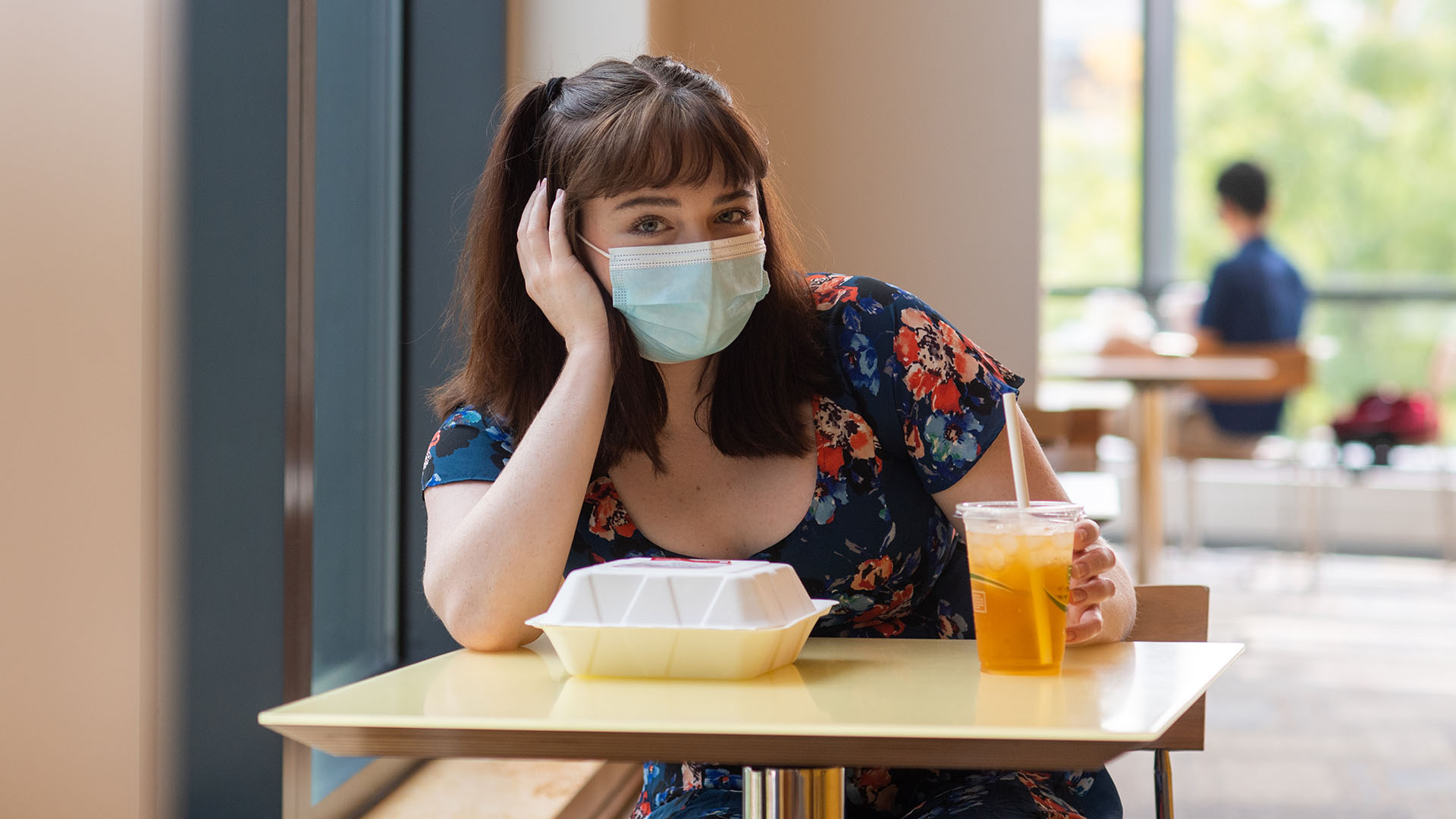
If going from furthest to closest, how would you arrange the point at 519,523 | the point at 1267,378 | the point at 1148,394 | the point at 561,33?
the point at 1267,378, the point at 1148,394, the point at 561,33, the point at 519,523

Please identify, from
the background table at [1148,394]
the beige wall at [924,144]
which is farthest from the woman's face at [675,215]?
the background table at [1148,394]

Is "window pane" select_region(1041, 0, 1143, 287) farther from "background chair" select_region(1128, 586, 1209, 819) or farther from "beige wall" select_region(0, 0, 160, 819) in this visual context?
"beige wall" select_region(0, 0, 160, 819)

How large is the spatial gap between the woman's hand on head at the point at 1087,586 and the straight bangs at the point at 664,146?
485mm

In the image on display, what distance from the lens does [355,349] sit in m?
2.24

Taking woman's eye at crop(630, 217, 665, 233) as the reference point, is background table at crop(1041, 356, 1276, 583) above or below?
below

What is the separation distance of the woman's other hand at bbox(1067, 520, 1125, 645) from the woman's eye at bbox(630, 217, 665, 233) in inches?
19.5

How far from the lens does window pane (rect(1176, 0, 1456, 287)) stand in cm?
650

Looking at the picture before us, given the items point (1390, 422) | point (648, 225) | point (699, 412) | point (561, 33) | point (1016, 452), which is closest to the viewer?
point (1016, 452)

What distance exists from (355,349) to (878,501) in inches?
45.9

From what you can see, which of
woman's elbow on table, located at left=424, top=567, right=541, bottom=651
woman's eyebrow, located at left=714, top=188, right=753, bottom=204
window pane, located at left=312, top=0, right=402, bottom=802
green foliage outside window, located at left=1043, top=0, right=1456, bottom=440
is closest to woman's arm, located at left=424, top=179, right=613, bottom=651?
woman's elbow on table, located at left=424, top=567, right=541, bottom=651

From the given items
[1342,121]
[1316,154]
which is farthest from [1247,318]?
[1342,121]

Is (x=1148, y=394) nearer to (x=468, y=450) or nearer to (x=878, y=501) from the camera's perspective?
(x=878, y=501)

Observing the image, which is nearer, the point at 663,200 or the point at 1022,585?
the point at 1022,585

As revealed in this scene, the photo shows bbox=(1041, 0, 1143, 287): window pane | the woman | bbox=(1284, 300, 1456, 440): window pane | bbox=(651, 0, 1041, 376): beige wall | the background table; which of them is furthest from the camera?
bbox=(1041, 0, 1143, 287): window pane
